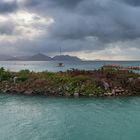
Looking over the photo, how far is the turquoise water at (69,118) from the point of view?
93.2ft

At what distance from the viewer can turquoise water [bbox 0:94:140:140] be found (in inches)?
1119

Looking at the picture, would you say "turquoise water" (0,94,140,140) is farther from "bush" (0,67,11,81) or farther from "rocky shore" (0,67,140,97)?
"bush" (0,67,11,81)

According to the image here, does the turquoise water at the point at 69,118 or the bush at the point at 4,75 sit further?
the bush at the point at 4,75

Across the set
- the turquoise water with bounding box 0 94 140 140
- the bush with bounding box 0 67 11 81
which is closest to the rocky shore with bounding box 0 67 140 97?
the bush with bounding box 0 67 11 81

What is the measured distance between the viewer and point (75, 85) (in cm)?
5172

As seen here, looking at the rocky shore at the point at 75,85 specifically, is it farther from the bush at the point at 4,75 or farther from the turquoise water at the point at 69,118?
the turquoise water at the point at 69,118

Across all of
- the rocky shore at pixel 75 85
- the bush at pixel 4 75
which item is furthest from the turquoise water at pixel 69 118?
the bush at pixel 4 75

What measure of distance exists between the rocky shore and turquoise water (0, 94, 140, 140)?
→ 303 cm

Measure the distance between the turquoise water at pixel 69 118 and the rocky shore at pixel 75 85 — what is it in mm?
3026

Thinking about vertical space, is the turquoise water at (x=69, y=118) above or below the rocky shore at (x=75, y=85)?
below

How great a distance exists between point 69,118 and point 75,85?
1722 cm

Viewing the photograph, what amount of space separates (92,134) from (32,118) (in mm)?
9286

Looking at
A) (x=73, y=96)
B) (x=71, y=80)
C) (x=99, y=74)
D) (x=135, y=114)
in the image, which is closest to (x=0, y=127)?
(x=135, y=114)

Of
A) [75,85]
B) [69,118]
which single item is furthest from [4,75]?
[69,118]
